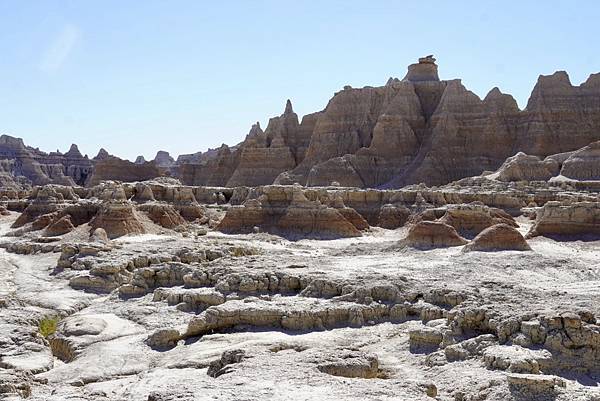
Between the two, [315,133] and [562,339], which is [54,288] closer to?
[562,339]

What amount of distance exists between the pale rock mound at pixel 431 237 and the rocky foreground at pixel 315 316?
0.06 meters

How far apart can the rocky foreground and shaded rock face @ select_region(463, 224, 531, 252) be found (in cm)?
6

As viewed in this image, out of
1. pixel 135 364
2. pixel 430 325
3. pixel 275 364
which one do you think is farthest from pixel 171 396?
pixel 430 325

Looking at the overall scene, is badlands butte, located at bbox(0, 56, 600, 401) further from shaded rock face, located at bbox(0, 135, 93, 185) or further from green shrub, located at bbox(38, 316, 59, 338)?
shaded rock face, located at bbox(0, 135, 93, 185)

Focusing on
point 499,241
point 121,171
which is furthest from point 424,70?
point 499,241

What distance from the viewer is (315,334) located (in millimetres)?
18109

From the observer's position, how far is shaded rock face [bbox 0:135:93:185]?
133 m

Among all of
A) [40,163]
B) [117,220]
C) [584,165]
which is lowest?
[117,220]

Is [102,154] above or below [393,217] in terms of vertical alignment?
above

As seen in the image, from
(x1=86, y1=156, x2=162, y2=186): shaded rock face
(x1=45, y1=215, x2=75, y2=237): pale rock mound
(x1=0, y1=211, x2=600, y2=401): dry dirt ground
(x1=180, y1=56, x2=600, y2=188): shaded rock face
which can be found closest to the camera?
(x1=0, y1=211, x2=600, y2=401): dry dirt ground

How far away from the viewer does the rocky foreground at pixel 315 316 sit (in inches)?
550

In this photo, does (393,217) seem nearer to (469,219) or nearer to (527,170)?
(469,219)

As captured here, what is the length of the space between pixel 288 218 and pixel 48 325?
2502cm

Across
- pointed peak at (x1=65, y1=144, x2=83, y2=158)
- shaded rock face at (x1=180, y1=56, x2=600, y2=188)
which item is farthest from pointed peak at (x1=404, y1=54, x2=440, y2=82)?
pointed peak at (x1=65, y1=144, x2=83, y2=158)
